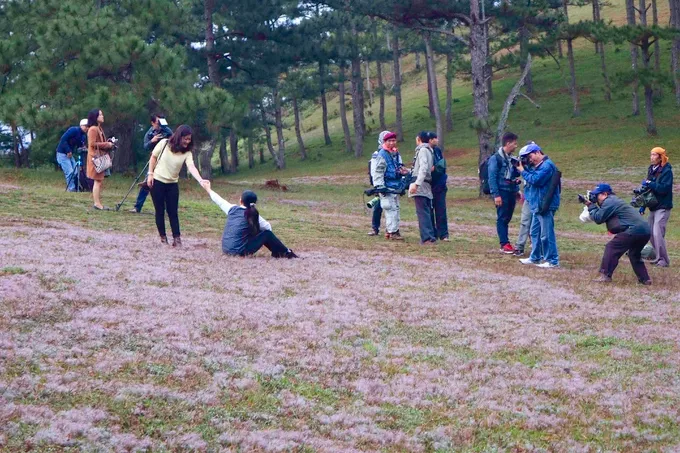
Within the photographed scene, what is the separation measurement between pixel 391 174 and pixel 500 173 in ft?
8.15

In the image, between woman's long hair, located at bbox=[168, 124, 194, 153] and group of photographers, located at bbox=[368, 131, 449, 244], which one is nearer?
woman's long hair, located at bbox=[168, 124, 194, 153]

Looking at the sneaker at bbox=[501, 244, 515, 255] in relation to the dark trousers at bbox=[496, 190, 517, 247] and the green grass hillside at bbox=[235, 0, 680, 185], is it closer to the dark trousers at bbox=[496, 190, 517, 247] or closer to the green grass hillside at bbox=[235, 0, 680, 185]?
the dark trousers at bbox=[496, 190, 517, 247]

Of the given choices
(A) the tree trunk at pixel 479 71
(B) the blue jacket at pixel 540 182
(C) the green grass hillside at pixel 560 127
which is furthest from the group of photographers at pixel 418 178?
(C) the green grass hillside at pixel 560 127

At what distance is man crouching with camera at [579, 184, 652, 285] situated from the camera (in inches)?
531

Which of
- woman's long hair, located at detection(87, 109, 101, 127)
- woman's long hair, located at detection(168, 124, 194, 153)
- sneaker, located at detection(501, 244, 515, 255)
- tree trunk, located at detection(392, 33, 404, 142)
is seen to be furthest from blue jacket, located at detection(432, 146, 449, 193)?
tree trunk, located at detection(392, 33, 404, 142)

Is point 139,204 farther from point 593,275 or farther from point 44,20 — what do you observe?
point 44,20

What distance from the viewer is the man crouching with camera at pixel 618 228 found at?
13.5 metres

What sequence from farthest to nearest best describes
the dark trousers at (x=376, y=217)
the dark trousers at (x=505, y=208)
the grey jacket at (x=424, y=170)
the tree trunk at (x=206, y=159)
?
the tree trunk at (x=206, y=159) < the dark trousers at (x=376, y=217) < the grey jacket at (x=424, y=170) < the dark trousers at (x=505, y=208)

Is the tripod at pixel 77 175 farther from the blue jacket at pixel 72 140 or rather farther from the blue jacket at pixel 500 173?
the blue jacket at pixel 500 173

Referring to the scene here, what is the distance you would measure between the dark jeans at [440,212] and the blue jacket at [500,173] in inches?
74.3

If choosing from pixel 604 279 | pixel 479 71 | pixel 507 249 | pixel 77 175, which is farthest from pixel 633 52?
pixel 604 279

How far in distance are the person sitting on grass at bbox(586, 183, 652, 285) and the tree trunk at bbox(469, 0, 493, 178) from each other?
20356 millimetres

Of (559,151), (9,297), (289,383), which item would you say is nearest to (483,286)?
(289,383)

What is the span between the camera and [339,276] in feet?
44.8
